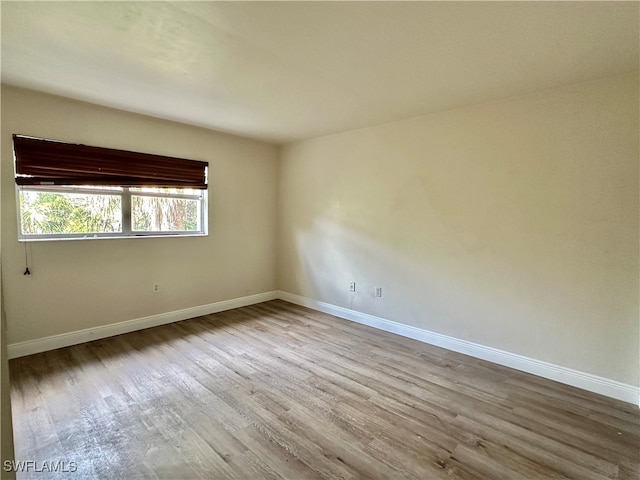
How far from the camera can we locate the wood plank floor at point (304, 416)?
172cm

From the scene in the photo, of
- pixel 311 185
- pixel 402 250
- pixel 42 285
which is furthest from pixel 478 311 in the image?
pixel 42 285

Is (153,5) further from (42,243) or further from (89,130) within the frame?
(42,243)

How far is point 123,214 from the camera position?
349cm

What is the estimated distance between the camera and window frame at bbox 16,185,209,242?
2912 mm

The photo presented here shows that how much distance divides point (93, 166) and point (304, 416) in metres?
3.15

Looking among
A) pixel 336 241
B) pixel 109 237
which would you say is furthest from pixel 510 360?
pixel 109 237

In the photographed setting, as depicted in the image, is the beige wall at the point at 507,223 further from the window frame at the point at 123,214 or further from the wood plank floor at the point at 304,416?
the window frame at the point at 123,214

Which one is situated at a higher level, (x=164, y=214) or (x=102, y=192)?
(x=102, y=192)

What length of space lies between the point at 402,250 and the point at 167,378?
8.76 feet

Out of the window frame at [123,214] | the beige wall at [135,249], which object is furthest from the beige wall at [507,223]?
the window frame at [123,214]

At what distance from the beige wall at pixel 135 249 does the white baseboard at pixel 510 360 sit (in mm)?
1771

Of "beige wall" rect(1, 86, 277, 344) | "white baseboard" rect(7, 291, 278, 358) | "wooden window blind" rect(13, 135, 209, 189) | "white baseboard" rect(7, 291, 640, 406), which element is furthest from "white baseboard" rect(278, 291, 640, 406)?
"wooden window blind" rect(13, 135, 209, 189)

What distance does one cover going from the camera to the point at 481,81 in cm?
247

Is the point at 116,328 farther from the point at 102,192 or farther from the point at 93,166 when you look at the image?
the point at 93,166
